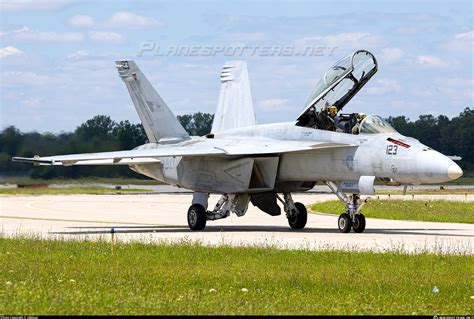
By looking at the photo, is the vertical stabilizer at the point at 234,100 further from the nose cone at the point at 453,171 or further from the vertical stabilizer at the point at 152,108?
the nose cone at the point at 453,171

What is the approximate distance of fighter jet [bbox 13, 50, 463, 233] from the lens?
72.4ft

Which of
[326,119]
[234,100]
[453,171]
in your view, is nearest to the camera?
[453,171]

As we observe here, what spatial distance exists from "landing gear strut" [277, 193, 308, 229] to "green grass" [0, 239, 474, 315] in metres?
7.47

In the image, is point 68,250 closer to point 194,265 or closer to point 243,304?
point 194,265

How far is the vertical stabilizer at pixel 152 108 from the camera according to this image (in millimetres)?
27641

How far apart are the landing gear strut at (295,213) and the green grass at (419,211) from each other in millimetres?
5969

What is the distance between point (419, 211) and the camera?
33.8 meters

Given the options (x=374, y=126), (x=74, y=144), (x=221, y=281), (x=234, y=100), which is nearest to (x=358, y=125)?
(x=374, y=126)

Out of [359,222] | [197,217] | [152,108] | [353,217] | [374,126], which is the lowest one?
[197,217]

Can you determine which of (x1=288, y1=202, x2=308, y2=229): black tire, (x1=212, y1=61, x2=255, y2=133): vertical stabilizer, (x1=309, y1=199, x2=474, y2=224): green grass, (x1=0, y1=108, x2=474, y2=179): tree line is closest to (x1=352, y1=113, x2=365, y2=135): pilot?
(x1=288, y1=202, x2=308, y2=229): black tire

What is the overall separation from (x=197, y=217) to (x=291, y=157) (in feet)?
9.11

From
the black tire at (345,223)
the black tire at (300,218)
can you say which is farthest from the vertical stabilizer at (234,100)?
the black tire at (345,223)

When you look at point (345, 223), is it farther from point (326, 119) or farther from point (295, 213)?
point (295, 213)

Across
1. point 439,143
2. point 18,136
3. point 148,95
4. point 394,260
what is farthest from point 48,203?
point 439,143
